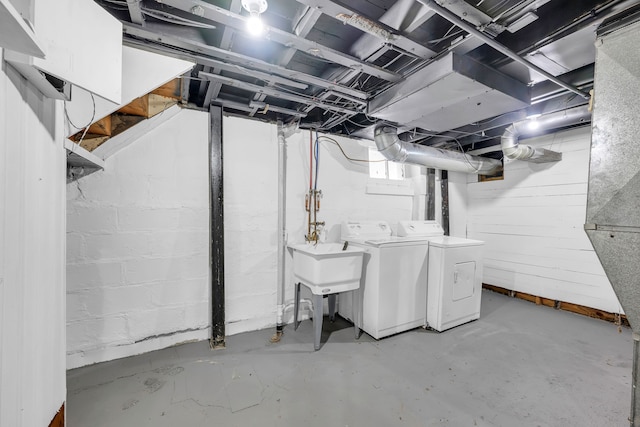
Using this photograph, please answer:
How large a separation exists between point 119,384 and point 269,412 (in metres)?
1.10

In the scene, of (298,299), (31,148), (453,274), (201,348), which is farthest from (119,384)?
(453,274)

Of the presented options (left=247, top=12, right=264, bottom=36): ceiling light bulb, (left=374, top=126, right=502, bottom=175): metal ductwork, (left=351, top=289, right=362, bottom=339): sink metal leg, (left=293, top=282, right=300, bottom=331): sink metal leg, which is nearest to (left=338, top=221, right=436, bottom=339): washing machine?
(left=351, top=289, right=362, bottom=339): sink metal leg

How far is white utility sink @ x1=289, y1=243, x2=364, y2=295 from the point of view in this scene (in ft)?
7.32

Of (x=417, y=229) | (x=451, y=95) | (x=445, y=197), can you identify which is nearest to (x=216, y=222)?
(x=451, y=95)

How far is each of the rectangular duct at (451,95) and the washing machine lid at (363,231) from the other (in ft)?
3.84

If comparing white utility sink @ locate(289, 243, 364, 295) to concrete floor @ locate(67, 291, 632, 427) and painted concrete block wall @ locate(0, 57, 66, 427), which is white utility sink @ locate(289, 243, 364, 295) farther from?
painted concrete block wall @ locate(0, 57, 66, 427)

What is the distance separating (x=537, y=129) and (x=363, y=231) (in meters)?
2.18

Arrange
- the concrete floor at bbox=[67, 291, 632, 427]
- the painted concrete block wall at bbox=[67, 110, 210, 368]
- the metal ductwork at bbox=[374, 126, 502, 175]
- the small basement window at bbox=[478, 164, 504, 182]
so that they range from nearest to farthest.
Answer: the concrete floor at bbox=[67, 291, 632, 427], the painted concrete block wall at bbox=[67, 110, 210, 368], the metal ductwork at bbox=[374, 126, 502, 175], the small basement window at bbox=[478, 164, 504, 182]

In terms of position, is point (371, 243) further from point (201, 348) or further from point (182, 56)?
point (182, 56)

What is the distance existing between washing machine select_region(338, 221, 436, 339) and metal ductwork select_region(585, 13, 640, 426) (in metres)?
1.61

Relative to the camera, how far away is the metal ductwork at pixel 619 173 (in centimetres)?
Answer: 90

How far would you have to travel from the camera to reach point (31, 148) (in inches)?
32.2

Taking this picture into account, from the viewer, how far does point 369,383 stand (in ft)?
6.15

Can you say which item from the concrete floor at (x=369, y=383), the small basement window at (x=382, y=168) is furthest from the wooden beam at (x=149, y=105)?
the small basement window at (x=382, y=168)
